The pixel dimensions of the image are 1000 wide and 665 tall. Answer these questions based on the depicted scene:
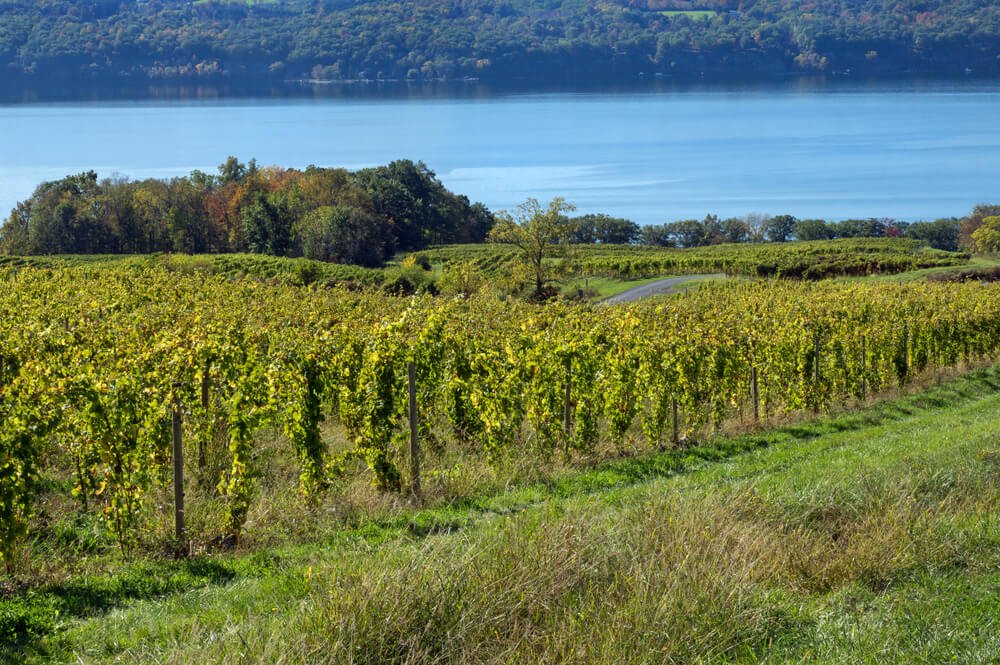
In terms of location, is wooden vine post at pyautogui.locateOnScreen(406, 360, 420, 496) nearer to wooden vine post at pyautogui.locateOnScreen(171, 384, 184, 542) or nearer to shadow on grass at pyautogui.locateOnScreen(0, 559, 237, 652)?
wooden vine post at pyautogui.locateOnScreen(171, 384, 184, 542)

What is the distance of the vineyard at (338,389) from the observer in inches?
338

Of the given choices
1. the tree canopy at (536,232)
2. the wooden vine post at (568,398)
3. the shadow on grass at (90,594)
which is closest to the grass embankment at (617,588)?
the shadow on grass at (90,594)

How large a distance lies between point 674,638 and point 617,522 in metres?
1.66

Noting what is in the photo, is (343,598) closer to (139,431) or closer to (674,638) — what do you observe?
(674,638)

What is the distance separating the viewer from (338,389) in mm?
10742

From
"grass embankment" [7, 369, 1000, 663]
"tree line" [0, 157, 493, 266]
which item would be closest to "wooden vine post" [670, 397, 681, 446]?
"grass embankment" [7, 369, 1000, 663]

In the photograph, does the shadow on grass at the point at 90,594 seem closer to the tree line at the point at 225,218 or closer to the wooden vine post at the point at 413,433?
the wooden vine post at the point at 413,433

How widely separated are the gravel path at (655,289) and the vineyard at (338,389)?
33.9 metres

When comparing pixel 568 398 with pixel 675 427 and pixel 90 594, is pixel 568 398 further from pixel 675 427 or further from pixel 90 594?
pixel 90 594

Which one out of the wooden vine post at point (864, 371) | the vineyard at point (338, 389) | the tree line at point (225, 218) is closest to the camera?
the vineyard at point (338, 389)

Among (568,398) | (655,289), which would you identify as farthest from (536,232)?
(568,398)

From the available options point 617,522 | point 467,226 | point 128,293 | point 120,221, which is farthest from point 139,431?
point 467,226

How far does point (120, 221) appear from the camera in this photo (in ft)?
251

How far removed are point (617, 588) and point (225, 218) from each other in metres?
81.2
